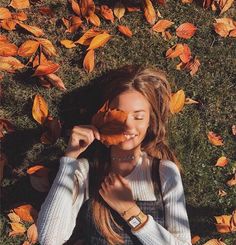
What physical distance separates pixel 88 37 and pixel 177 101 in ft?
2.99

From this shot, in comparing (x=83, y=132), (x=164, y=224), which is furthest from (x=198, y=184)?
(x=83, y=132)

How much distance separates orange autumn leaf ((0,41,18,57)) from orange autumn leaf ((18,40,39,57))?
0.04 meters

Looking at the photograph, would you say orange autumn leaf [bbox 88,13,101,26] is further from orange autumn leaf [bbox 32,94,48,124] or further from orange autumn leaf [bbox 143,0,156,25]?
orange autumn leaf [bbox 32,94,48,124]

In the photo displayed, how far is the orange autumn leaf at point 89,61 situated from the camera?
4504 mm

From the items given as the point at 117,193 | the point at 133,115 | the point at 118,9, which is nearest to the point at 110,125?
the point at 133,115

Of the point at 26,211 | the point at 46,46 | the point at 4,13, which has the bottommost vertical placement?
the point at 26,211

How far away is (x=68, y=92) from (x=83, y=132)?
754 millimetres

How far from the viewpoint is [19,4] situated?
448 centimetres

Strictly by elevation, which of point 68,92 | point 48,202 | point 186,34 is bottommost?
point 48,202

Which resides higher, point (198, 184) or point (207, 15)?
point (207, 15)

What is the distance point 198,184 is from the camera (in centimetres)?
466

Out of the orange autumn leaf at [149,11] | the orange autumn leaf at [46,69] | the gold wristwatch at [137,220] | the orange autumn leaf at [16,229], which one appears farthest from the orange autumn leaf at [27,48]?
the gold wristwatch at [137,220]

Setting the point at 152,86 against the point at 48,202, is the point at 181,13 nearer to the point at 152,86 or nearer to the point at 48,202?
the point at 152,86

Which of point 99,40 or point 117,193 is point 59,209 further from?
point 99,40
